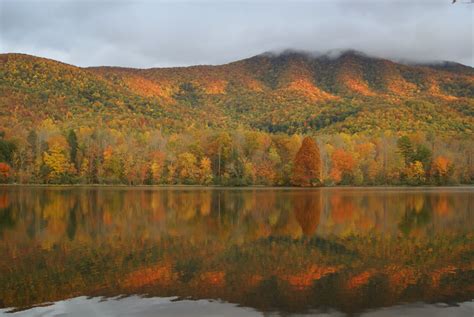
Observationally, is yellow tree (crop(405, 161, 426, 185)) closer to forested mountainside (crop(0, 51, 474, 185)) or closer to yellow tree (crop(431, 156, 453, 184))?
forested mountainside (crop(0, 51, 474, 185))

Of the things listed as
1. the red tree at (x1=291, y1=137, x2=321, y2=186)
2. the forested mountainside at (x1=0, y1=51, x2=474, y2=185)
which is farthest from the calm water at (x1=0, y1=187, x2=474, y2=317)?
the forested mountainside at (x1=0, y1=51, x2=474, y2=185)

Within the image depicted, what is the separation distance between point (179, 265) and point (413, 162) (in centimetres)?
7812

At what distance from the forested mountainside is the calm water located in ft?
176

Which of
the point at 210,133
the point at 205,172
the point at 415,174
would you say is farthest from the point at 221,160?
the point at 415,174

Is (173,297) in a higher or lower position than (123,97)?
lower

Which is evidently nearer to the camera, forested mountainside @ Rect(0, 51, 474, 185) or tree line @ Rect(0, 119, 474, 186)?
tree line @ Rect(0, 119, 474, 186)

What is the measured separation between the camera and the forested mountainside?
272 feet

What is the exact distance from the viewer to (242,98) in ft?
556

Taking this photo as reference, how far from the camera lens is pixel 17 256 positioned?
17984 mm

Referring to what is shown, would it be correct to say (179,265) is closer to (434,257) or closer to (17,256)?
(17,256)

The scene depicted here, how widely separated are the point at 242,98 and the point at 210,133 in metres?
80.2

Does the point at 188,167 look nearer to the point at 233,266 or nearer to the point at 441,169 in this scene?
the point at 441,169

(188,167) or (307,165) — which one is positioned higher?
(307,165)

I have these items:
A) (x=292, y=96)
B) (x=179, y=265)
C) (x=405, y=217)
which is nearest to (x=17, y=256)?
(x=179, y=265)
